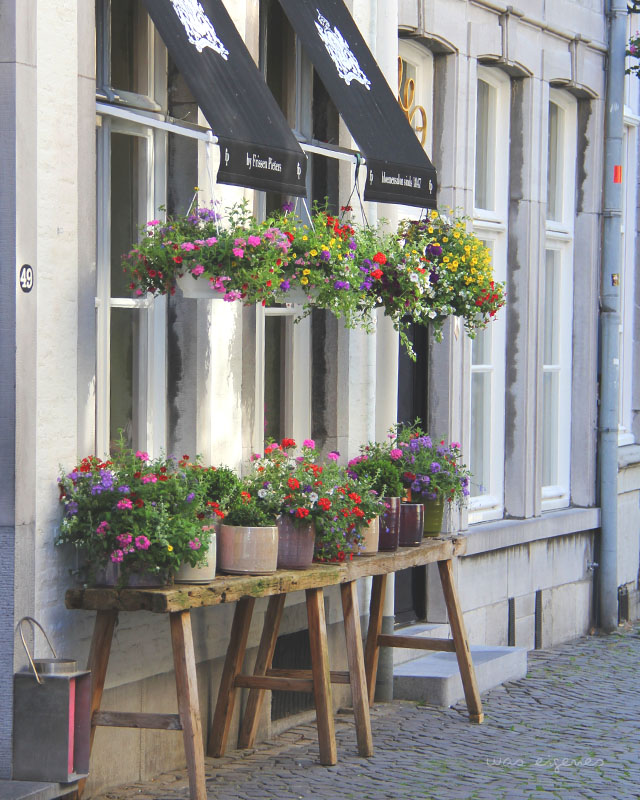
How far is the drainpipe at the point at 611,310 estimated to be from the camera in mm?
12156

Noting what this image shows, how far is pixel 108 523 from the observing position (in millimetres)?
5965

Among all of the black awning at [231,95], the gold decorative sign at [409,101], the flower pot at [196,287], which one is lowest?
the flower pot at [196,287]

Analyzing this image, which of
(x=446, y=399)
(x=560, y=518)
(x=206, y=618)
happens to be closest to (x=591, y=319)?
(x=560, y=518)

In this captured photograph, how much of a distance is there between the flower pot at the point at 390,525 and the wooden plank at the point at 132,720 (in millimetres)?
2014

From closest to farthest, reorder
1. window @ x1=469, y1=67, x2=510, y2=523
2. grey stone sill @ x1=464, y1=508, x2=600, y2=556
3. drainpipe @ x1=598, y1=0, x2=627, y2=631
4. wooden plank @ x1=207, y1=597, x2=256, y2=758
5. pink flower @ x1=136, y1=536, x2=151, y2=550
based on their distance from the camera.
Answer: pink flower @ x1=136, y1=536, x2=151, y2=550 → wooden plank @ x1=207, y1=597, x2=256, y2=758 → grey stone sill @ x1=464, y1=508, x2=600, y2=556 → window @ x1=469, y1=67, x2=510, y2=523 → drainpipe @ x1=598, y1=0, x2=627, y2=631

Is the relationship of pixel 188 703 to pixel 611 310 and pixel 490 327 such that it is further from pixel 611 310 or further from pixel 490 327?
pixel 611 310

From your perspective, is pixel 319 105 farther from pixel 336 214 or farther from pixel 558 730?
pixel 558 730

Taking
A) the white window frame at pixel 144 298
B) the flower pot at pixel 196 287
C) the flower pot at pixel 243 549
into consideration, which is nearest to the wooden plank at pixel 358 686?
the flower pot at pixel 243 549

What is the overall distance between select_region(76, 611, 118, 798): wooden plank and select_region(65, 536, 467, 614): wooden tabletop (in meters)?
0.09

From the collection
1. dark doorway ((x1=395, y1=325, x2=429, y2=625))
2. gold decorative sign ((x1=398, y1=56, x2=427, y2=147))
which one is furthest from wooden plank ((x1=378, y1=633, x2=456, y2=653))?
gold decorative sign ((x1=398, y1=56, x2=427, y2=147))

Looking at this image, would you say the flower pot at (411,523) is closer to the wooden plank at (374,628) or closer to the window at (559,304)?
the wooden plank at (374,628)

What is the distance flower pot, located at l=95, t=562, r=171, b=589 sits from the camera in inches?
238

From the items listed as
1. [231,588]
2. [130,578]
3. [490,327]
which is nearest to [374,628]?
[231,588]

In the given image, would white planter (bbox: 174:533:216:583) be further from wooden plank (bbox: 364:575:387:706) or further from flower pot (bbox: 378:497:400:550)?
wooden plank (bbox: 364:575:387:706)
